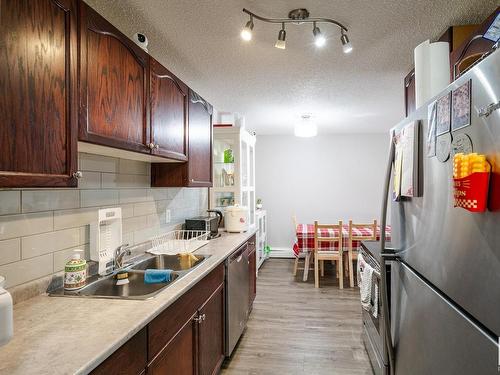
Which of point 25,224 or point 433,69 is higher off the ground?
point 433,69

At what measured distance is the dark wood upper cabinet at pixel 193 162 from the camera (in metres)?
2.35

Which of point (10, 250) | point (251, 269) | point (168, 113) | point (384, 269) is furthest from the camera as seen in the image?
point (251, 269)

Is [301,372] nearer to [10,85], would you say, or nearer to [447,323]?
[447,323]

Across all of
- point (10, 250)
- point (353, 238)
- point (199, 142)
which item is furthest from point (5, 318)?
point (353, 238)

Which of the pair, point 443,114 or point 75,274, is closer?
point 443,114

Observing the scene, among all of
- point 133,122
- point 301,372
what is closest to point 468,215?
point 133,122

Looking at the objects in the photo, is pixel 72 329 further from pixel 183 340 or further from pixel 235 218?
pixel 235 218

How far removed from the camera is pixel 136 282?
1.72m

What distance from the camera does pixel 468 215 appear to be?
787mm

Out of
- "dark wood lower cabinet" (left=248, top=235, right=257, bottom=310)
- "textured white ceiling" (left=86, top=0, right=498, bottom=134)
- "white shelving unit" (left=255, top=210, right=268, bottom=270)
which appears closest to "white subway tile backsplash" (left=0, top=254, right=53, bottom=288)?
"textured white ceiling" (left=86, top=0, right=498, bottom=134)

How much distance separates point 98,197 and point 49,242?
41 cm

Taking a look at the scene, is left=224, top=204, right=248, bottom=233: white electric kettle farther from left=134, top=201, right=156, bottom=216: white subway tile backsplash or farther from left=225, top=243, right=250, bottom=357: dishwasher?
left=134, top=201, right=156, bottom=216: white subway tile backsplash

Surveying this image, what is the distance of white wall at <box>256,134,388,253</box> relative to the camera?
223 inches

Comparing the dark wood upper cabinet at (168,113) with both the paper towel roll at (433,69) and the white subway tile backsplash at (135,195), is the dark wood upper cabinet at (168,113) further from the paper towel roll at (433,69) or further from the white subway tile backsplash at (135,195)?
the paper towel roll at (433,69)
